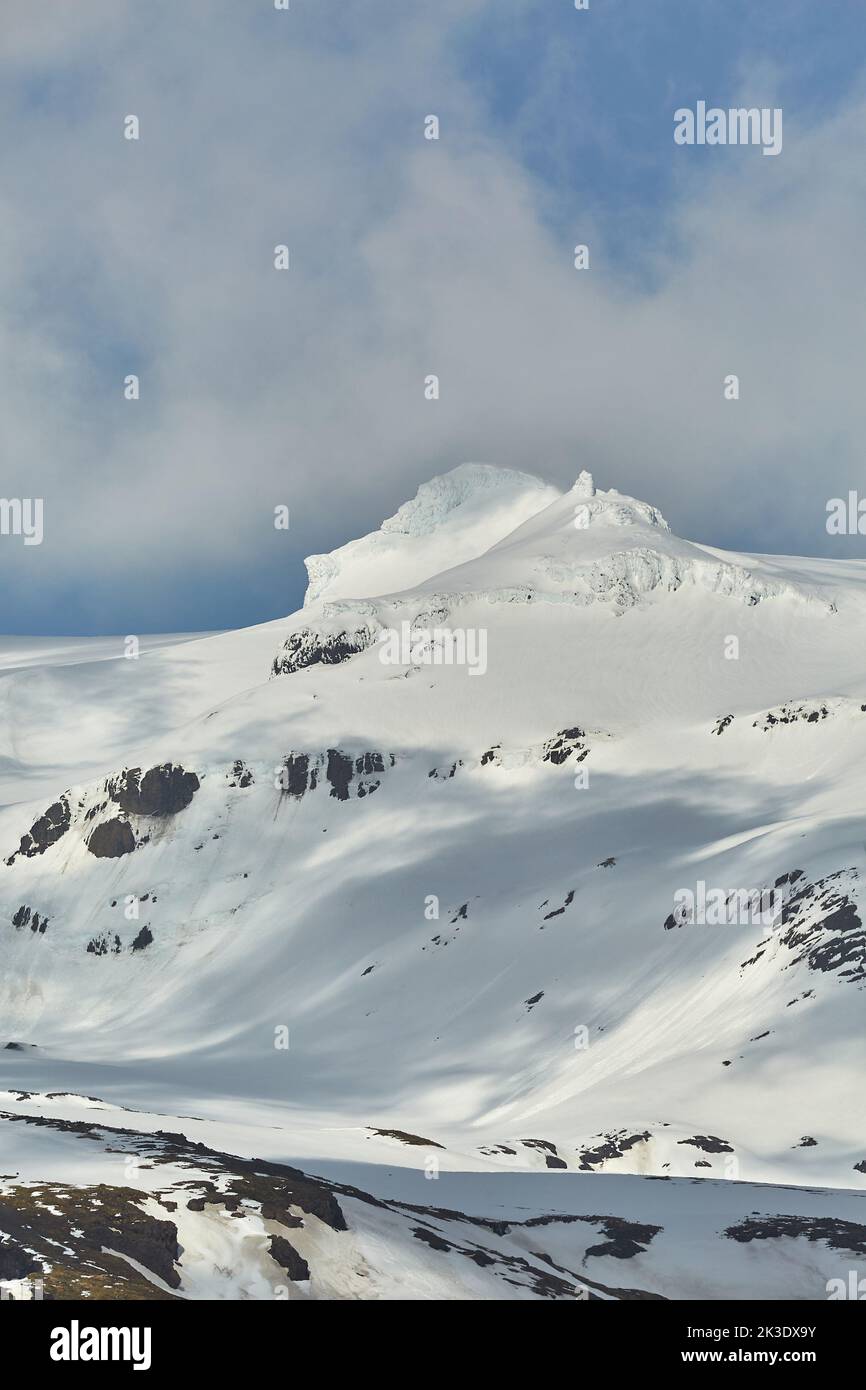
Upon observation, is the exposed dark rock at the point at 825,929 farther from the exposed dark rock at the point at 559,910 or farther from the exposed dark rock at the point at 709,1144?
the exposed dark rock at the point at 559,910

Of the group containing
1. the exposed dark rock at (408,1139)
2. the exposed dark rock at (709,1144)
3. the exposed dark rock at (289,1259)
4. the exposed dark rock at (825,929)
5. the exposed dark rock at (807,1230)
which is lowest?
the exposed dark rock at (408,1139)

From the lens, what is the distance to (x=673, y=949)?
16712cm

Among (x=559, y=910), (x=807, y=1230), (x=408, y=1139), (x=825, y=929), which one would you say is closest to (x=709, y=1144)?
(x=408, y=1139)

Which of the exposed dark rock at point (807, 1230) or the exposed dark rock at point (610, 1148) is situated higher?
the exposed dark rock at point (807, 1230)

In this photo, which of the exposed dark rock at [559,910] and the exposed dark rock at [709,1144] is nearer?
the exposed dark rock at [709,1144]

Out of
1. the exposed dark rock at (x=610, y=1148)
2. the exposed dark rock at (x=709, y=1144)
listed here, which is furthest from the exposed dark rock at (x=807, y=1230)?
the exposed dark rock at (x=709, y=1144)

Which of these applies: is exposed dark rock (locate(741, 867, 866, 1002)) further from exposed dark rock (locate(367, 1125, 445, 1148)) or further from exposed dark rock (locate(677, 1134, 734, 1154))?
exposed dark rock (locate(367, 1125, 445, 1148))

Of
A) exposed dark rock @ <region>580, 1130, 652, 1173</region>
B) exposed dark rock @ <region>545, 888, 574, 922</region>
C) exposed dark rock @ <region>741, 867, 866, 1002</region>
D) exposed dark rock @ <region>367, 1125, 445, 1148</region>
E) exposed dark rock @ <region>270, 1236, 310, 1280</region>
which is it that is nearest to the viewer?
exposed dark rock @ <region>270, 1236, 310, 1280</region>

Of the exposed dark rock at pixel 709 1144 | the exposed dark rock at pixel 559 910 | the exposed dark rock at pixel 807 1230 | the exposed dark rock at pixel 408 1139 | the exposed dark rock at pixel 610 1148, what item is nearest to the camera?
the exposed dark rock at pixel 807 1230

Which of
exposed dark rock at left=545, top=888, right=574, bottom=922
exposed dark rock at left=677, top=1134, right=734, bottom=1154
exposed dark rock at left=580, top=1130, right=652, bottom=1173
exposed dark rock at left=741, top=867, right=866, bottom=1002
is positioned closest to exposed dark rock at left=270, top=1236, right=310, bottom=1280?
exposed dark rock at left=580, top=1130, right=652, bottom=1173

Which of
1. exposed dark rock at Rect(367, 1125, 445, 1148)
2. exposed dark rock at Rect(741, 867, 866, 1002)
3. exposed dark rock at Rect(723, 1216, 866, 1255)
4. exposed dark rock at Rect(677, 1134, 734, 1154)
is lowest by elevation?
exposed dark rock at Rect(367, 1125, 445, 1148)

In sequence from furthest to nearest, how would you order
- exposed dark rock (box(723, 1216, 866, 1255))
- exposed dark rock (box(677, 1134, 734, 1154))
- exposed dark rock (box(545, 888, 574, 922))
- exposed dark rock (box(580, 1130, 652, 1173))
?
1. exposed dark rock (box(545, 888, 574, 922))
2. exposed dark rock (box(677, 1134, 734, 1154))
3. exposed dark rock (box(580, 1130, 652, 1173))
4. exposed dark rock (box(723, 1216, 866, 1255))

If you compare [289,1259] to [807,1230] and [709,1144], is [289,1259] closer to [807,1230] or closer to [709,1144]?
[807,1230]
